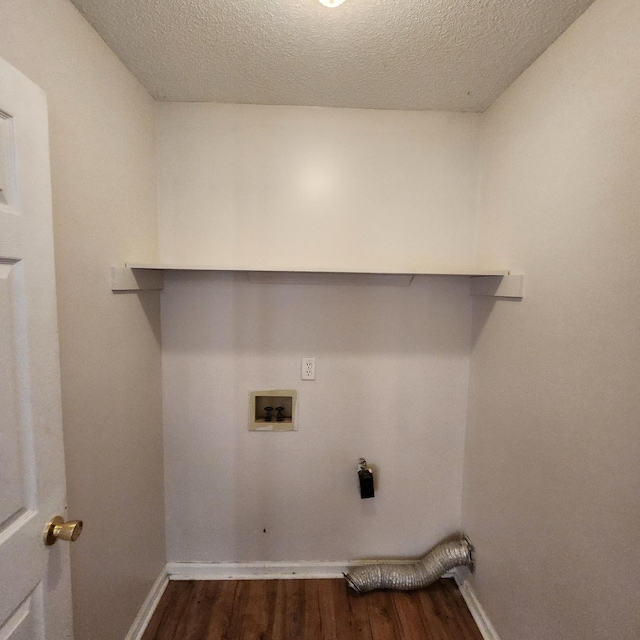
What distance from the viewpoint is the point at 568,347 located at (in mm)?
1001

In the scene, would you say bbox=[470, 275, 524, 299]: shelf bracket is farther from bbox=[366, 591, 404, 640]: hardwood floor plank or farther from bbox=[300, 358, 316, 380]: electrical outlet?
bbox=[366, 591, 404, 640]: hardwood floor plank

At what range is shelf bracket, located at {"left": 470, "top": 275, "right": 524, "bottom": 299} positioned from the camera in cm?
123

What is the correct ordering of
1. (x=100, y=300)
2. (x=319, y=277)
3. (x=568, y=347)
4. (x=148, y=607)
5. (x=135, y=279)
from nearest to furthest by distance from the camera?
1. (x=568, y=347)
2. (x=100, y=300)
3. (x=135, y=279)
4. (x=148, y=607)
5. (x=319, y=277)

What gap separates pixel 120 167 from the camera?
4.02 feet

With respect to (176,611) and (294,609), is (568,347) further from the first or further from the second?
(176,611)

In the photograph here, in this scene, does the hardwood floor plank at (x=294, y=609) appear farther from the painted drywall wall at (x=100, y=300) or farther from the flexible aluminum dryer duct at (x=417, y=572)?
the painted drywall wall at (x=100, y=300)

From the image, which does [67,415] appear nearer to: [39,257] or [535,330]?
[39,257]

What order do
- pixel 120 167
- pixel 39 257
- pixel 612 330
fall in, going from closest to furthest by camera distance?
pixel 39 257 → pixel 612 330 → pixel 120 167

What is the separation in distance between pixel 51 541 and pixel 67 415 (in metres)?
0.34

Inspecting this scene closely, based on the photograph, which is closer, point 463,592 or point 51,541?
point 51,541

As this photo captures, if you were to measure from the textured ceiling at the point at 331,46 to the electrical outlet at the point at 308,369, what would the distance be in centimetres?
124

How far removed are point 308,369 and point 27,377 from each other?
1113mm

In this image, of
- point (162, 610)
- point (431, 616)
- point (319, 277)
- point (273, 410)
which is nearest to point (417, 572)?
point (431, 616)

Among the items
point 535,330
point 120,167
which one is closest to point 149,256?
point 120,167
